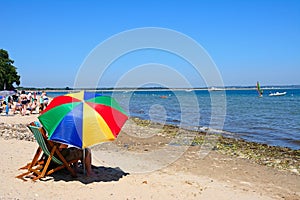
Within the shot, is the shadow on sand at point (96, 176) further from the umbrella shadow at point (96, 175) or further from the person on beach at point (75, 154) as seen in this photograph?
the person on beach at point (75, 154)

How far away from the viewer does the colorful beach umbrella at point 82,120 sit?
5816 millimetres

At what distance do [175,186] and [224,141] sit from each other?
8852 mm

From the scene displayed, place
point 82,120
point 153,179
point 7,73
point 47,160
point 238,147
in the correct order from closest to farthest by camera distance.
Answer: point 82,120 → point 47,160 → point 153,179 → point 238,147 → point 7,73

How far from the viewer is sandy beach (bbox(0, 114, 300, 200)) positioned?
5973 millimetres

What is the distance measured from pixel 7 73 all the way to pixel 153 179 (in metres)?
67.6

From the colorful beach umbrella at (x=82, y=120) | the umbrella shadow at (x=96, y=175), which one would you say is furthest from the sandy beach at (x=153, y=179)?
the colorful beach umbrella at (x=82, y=120)

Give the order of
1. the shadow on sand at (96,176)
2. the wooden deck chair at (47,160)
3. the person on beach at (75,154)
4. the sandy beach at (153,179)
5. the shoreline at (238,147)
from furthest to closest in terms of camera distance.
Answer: the shoreline at (238,147) < the person on beach at (75,154) < the shadow on sand at (96,176) < the wooden deck chair at (47,160) < the sandy beach at (153,179)

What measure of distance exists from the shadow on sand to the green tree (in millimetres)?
59778

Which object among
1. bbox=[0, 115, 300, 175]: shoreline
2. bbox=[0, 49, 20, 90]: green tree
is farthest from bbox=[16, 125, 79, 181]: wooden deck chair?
bbox=[0, 49, 20, 90]: green tree

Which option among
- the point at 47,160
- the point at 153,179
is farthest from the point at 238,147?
the point at 47,160

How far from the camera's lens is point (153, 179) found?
7.12 metres

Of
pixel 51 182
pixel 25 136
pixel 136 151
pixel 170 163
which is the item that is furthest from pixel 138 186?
pixel 25 136

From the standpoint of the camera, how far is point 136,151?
11719 mm

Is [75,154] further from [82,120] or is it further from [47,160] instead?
[82,120]
